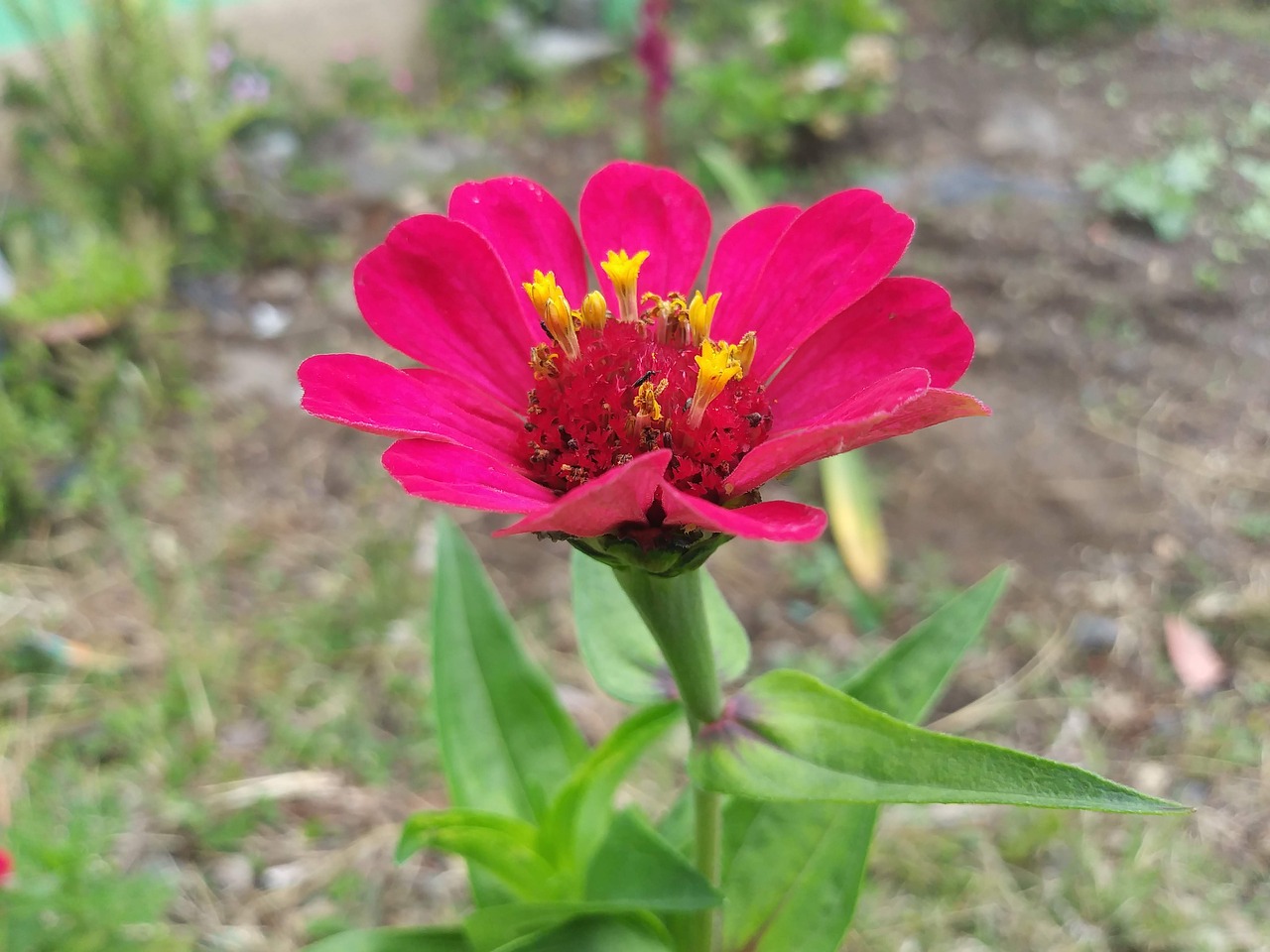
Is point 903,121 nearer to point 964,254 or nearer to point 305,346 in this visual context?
point 964,254

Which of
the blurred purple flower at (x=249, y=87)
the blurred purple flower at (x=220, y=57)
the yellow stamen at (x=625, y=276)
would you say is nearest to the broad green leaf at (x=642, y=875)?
the yellow stamen at (x=625, y=276)

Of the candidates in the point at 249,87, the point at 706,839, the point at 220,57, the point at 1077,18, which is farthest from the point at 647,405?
the point at 1077,18

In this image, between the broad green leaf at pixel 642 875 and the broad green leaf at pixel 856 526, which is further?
the broad green leaf at pixel 856 526

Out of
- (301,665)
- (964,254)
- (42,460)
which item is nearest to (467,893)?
(301,665)

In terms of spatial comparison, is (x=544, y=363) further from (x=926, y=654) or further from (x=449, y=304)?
(x=926, y=654)

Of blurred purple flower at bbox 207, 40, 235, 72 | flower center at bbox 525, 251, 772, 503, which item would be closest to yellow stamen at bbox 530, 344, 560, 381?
flower center at bbox 525, 251, 772, 503

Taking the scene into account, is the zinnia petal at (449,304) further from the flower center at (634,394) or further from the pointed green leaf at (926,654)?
the pointed green leaf at (926,654)
